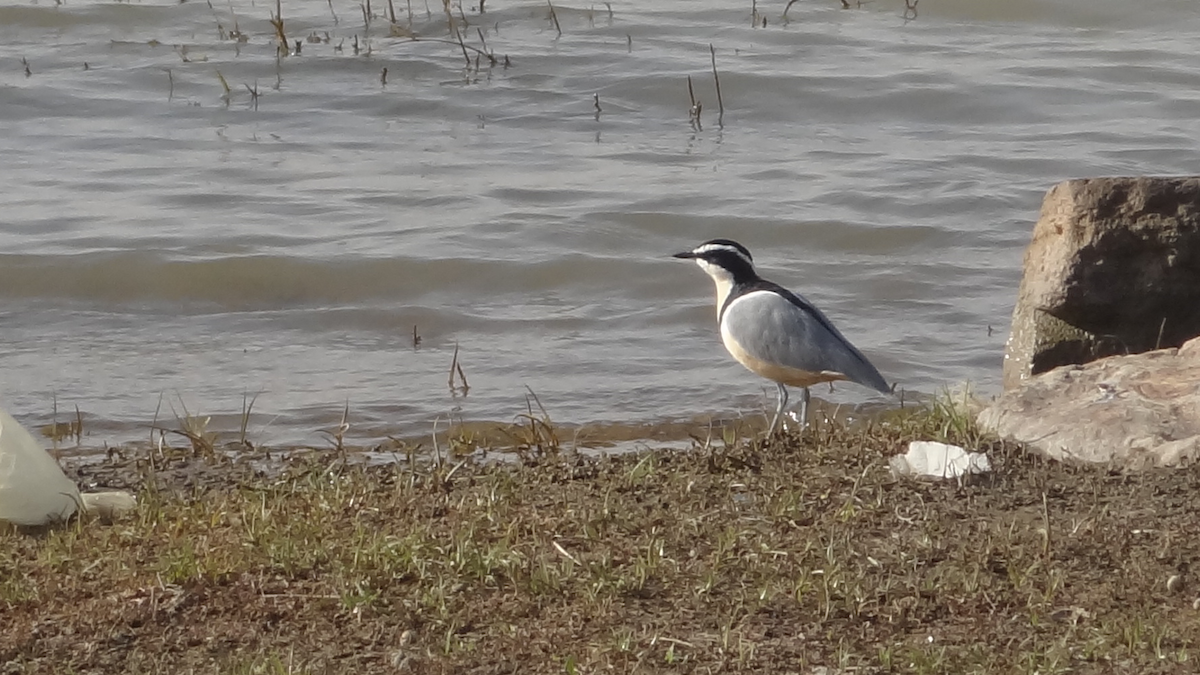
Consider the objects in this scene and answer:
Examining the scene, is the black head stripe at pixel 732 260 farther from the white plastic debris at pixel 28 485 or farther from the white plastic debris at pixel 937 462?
the white plastic debris at pixel 28 485

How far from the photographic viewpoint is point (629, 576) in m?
4.67

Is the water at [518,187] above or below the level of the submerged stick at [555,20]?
below

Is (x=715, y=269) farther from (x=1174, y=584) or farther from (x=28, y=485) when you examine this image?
(x=1174, y=584)

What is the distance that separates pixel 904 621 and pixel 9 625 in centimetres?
232

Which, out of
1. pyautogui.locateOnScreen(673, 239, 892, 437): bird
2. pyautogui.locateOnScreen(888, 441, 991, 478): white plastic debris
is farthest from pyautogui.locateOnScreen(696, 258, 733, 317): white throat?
pyautogui.locateOnScreen(888, 441, 991, 478): white plastic debris

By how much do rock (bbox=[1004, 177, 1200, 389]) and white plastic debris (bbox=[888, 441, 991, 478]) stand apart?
1794 millimetres

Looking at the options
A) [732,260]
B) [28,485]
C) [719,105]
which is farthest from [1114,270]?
[719,105]

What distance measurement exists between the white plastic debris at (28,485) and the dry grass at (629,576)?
155mm

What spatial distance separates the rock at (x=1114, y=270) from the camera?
7.37 metres

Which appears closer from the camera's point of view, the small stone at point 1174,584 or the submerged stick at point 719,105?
the small stone at point 1174,584

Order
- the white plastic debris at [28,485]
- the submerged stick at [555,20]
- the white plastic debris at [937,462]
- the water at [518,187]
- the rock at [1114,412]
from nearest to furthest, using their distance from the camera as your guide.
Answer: the white plastic debris at [28,485] → the white plastic debris at [937,462] → the rock at [1114,412] → the water at [518,187] → the submerged stick at [555,20]

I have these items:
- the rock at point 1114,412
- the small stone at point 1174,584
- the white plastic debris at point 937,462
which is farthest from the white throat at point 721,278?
the small stone at point 1174,584

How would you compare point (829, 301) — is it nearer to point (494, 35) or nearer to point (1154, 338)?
point (1154, 338)

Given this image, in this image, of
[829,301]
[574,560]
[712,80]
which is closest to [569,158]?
[712,80]
